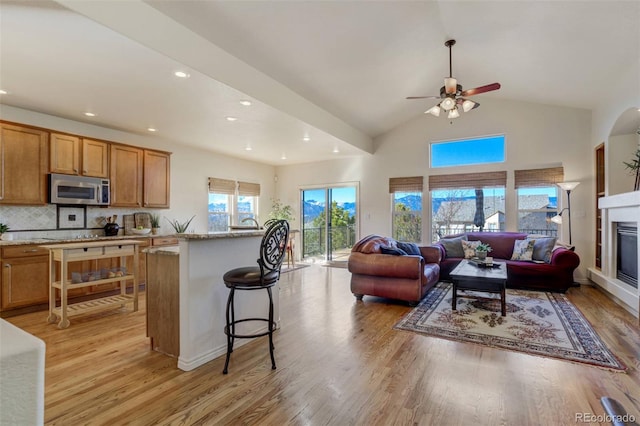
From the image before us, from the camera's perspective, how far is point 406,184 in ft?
Result: 23.0

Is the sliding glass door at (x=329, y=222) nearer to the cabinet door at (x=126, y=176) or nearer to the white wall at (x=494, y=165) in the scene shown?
the white wall at (x=494, y=165)

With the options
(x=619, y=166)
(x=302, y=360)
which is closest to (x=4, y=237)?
(x=302, y=360)

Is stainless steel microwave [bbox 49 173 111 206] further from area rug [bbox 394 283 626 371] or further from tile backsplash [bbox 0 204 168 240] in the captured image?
area rug [bbox 394 283 626 371]

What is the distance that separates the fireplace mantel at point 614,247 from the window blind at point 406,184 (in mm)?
2994

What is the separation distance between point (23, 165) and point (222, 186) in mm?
3383

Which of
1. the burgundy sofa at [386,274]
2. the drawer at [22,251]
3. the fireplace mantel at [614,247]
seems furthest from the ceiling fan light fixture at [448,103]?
the drawer at [22,251]

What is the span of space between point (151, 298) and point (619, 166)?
6416 mm

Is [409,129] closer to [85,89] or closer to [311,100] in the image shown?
[311,100]

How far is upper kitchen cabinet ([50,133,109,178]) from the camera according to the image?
4386 mm

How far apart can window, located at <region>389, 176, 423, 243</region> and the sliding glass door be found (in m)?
0.97

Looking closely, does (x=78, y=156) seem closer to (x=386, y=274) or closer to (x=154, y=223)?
(x=154, y=223)

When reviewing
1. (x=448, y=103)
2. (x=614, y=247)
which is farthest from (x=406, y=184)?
(x=614, y=247)

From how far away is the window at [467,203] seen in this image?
20.6 ft

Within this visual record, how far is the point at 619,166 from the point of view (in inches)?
185
